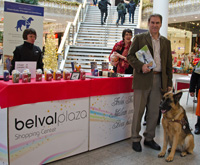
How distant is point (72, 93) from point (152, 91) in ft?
3.60

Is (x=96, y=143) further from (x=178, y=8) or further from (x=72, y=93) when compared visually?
(x=178, y=8)

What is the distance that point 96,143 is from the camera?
3.03m

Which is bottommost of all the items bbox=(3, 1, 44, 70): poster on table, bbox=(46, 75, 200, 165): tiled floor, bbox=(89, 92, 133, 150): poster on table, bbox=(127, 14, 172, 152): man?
bbox=(46, 75, 200, 165): tiled floor

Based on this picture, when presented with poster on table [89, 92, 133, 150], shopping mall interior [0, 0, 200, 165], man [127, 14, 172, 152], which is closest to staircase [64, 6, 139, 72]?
shopping mall interior [0, 0, 200, 165]

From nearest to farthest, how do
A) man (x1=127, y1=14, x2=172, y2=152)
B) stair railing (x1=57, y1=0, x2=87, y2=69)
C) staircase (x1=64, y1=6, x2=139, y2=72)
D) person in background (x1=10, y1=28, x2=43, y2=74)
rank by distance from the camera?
man (x1=127, y1=14, x2=172, y2=152) → person in background (x1=10, y1=28, x2=43, y2=74) → stair railing (x1=57, y1=0, x2=87, y2=69) → staircase (x1=64, y1=6, x2=139, y2=72)

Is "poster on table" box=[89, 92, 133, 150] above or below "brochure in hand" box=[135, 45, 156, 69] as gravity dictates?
below

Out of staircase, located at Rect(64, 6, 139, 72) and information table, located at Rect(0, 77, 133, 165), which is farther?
staircase, located at Rect(64, 6, 139, 72)

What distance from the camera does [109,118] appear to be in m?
3.15

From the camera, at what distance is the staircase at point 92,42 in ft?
33.9

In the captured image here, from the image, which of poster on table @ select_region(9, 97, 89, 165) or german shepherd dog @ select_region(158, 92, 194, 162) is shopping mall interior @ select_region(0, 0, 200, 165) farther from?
german shepherd dog @ select_region(158, 92, 194, 162)

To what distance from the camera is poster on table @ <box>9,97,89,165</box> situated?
7.52 ft

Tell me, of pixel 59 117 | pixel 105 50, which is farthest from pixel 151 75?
pixel 105 50

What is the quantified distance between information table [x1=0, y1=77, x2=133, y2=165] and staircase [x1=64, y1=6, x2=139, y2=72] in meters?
6.59

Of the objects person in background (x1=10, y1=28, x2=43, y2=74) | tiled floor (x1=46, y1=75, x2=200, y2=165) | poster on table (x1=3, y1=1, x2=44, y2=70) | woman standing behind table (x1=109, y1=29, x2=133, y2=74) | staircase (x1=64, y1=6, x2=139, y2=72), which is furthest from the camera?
staircase (x1=64, y1=6, x2=139, y2=72)
